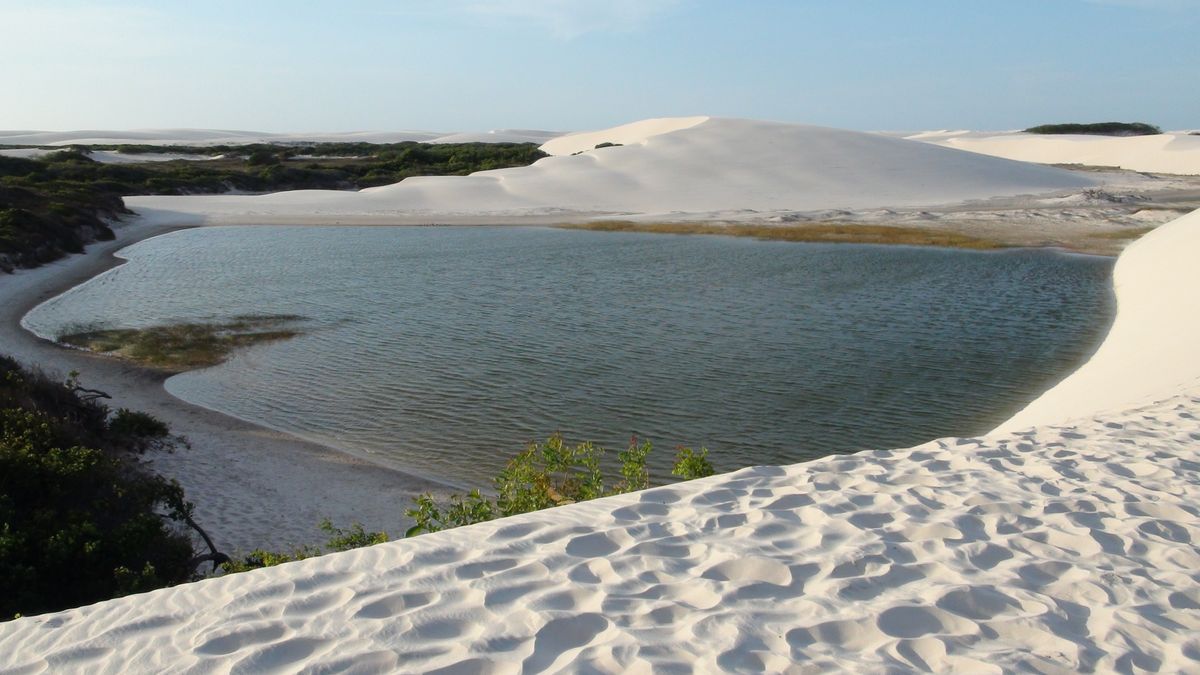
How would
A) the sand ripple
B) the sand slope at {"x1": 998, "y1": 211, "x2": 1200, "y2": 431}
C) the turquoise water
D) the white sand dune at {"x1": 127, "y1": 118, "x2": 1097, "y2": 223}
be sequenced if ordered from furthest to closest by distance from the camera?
the white sand dune at {"x1": 127, "y1": 118, "x2": 1097, "y2": 223}
the turquoise water
the sand slope at {"x1": 998, "y1": 211, "x2": 1200, "y2": 431}
the sand ripple

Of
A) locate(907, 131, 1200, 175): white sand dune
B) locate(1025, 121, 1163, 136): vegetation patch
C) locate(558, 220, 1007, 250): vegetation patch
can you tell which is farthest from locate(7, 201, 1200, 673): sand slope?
locate(1025, 121, 1163, 136): vegetation patch

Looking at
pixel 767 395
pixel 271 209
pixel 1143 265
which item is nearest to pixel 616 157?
pixel 271 209

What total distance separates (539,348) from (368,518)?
6.01 meters

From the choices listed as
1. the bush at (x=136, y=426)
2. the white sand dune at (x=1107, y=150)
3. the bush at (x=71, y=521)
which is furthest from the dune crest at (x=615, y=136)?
the bush at (x=71, y=521)

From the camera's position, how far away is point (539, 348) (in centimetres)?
1324

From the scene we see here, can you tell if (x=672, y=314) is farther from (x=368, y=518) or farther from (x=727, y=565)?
(x=727, y=565)

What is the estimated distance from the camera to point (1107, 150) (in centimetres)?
6650

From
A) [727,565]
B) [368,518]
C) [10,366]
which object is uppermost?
[727,565]

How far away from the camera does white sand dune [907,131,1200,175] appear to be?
57.6 meters

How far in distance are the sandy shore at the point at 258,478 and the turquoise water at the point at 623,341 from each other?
1.35 feet

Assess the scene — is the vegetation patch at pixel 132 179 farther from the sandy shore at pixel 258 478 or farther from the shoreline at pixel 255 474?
the sandy shore at pixel 258 478

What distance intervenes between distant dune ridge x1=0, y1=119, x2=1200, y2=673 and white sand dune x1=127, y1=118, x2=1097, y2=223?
95.8 ft

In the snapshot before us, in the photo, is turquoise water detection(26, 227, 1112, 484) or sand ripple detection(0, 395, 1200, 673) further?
turquoise water detection(26, 227, 1112, 484)

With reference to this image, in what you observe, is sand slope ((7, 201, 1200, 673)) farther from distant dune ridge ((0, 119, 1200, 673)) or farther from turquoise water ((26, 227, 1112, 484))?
turquoise water ((26, 227, 1112, 484))
